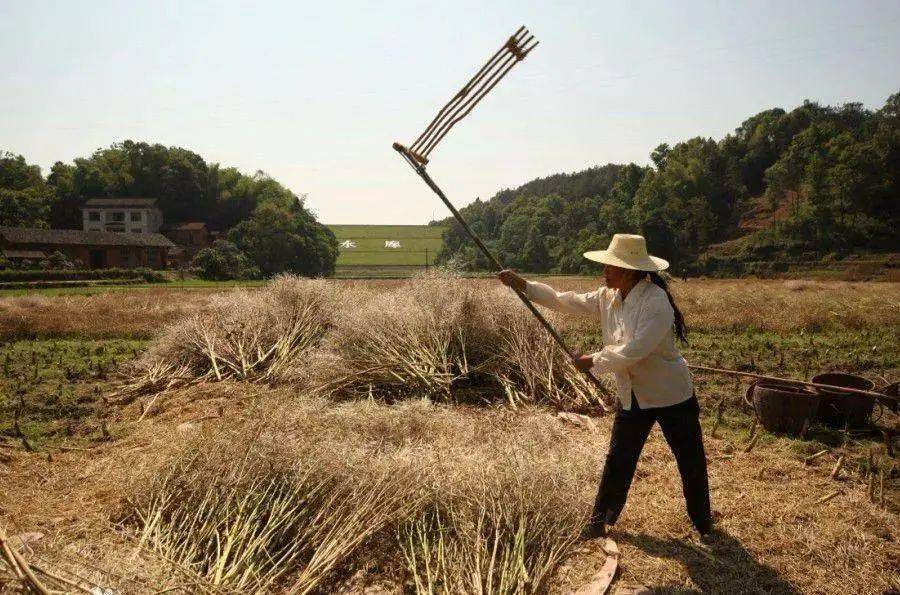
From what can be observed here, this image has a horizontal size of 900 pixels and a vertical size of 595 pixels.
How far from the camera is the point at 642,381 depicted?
351 centimetres

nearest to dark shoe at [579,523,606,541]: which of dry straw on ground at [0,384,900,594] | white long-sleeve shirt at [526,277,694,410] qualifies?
dry straw on ground at [0,384,900,594]

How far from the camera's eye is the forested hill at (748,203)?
149ft

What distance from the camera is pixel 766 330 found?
12109 mm

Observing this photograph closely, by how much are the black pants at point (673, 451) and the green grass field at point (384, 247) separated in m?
67.4

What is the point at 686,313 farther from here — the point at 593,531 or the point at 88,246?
the point at 88,246

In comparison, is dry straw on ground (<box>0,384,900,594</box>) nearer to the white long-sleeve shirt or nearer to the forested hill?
the white long-sleeve shirt

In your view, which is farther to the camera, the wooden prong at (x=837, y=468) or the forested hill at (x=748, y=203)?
the forested hill at (x=748, y=203)

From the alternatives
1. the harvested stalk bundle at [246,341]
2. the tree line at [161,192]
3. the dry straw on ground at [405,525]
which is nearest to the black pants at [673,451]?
the dry straw on ground at [405,525]

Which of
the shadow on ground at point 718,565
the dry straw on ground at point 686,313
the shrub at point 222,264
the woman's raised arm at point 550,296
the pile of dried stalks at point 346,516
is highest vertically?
the shrub at point 222,264

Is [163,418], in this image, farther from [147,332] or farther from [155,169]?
[155,169]

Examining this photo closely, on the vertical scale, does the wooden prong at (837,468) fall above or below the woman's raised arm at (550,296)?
below

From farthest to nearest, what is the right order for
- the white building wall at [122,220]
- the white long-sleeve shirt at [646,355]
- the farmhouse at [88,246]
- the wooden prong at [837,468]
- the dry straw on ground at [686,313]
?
the white building wall at [122,220]
the farmhouse at [88,246]
the dry straw on ground at [686,313]
the wooden prong at [837,468]
the white long-sleeve shirt at [646,355]

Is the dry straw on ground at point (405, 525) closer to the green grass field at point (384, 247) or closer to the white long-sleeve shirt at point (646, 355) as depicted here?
the white long-sleeve shirt at point (646, 355)

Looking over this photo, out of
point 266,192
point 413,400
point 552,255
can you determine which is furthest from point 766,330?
point 266,192
